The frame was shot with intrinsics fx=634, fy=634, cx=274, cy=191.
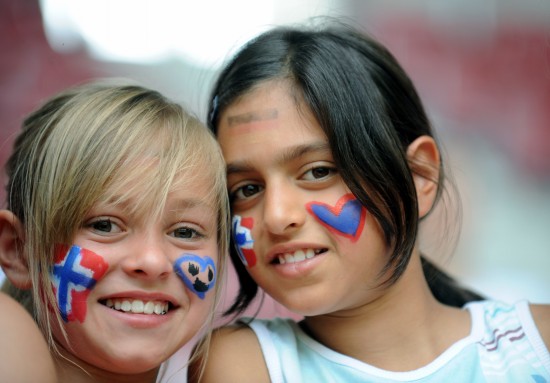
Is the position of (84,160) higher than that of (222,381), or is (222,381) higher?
(84,160)

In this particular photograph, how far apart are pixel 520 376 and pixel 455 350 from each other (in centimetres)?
15

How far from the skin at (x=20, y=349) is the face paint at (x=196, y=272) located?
11.7 inches

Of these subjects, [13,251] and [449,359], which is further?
[449,359]

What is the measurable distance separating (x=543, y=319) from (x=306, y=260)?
25.3 inches

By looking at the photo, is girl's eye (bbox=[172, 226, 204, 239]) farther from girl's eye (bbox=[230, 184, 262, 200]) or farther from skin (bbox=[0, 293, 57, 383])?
skin (bbox=[0, 293, 57, 383])

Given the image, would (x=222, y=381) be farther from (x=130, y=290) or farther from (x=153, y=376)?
(x=130, y=290)

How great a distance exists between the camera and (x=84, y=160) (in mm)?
1275

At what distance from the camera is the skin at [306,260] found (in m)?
1.40

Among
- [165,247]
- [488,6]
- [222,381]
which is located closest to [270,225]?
[165,247]

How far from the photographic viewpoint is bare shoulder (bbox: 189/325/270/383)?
1420 mm

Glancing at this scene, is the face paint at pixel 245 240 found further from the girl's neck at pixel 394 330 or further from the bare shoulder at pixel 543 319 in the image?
the bare shoulder at pixel 543 319

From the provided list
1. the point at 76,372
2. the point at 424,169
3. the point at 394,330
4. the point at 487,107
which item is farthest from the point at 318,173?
the point at 487,107

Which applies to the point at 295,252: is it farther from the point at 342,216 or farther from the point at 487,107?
the point at 487,107

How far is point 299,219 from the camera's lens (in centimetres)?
137
